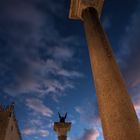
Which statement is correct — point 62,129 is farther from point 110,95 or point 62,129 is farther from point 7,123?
point 7,123

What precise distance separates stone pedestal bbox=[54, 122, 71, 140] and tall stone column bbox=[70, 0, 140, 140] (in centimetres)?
923

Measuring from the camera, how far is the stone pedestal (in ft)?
42.3

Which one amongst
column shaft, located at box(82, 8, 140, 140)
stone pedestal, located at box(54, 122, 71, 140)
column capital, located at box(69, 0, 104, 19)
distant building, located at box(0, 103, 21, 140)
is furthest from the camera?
distant building, located at box(0, 103, 21, 140)

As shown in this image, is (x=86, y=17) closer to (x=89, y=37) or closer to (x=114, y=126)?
(x=89, y=37)

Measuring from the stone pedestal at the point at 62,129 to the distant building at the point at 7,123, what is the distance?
54.1ft

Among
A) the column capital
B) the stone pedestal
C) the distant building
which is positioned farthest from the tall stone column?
the distant building

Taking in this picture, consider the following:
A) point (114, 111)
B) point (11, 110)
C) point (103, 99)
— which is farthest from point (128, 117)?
point (11, 110)

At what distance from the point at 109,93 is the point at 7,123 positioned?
26.9m

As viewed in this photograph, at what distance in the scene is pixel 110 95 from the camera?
405 cm

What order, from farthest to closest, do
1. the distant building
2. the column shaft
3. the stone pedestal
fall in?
the distant building → the stone pedestal → the column shaft

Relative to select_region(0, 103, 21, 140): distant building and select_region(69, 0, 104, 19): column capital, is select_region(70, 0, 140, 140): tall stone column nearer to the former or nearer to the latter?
select_region(69, 0, 104, 19): column capital

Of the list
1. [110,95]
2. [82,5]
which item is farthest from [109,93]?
[82,5]

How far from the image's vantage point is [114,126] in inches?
140

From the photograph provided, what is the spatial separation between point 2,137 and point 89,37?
83.5ft
